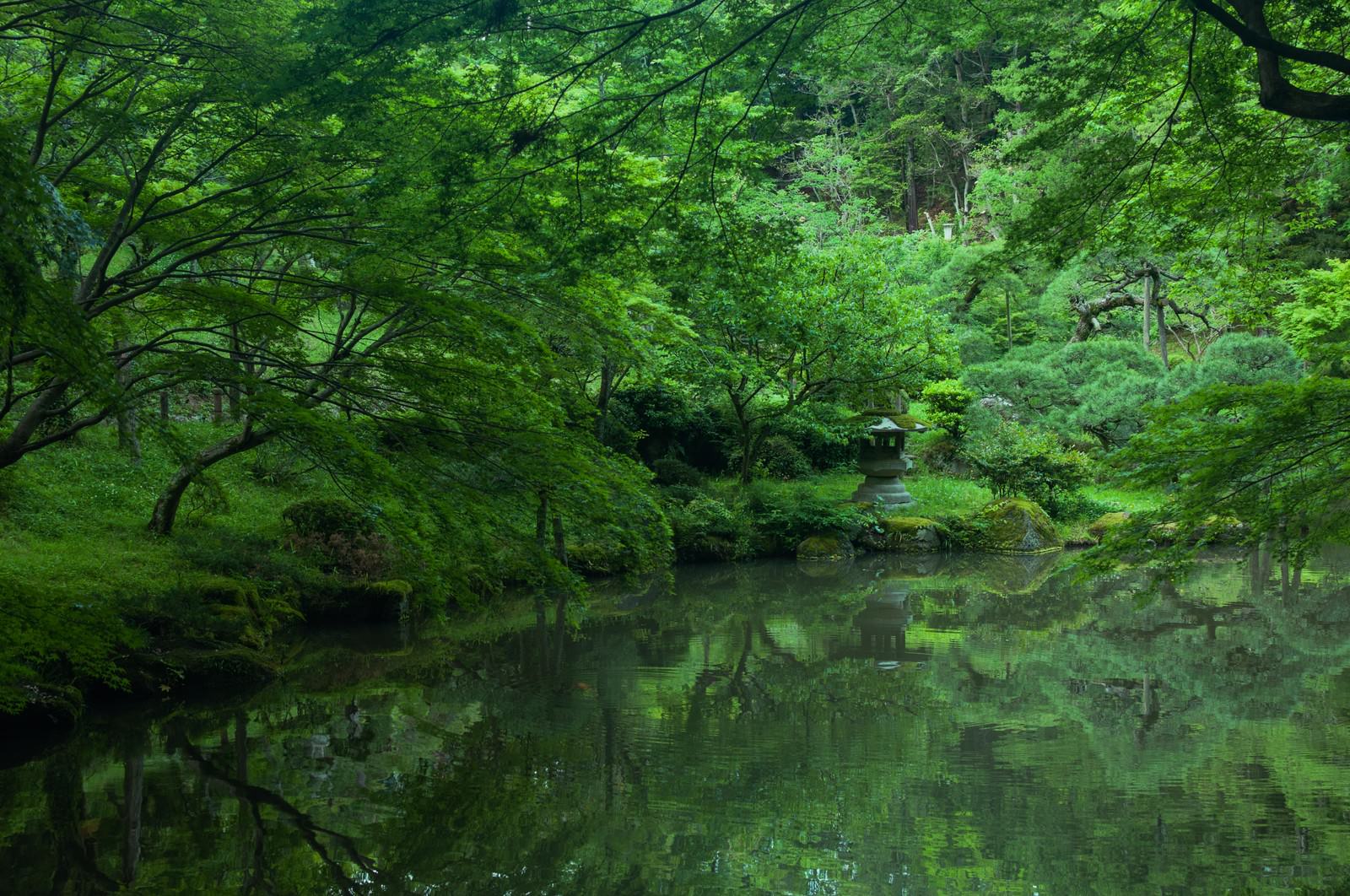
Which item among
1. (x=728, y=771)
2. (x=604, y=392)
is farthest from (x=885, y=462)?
(x=728, y=771)

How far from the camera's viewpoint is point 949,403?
19.1 metres

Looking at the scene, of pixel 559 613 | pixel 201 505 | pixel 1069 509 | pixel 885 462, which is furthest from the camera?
pixel 1069 509

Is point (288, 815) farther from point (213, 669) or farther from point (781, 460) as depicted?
point (781, 460)

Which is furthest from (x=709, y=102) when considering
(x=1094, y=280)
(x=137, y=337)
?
(x=1094, y=280)

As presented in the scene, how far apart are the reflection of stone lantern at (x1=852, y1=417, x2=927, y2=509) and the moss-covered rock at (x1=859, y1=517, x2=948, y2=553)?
70 centimetres

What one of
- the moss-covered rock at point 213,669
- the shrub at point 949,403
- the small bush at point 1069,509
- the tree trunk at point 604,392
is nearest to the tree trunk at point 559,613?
the moss-covered rock at point 213,669

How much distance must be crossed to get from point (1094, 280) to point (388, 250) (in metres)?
18.3

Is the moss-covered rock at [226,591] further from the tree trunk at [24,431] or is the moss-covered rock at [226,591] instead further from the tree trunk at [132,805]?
the tree trunk at [24,431]

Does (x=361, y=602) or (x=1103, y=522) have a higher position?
(x=1103, y=522)

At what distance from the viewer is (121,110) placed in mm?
5574

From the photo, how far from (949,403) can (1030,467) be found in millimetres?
3186

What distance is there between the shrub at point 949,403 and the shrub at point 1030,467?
7.29 feet

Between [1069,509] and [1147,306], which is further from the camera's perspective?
[1147,306]

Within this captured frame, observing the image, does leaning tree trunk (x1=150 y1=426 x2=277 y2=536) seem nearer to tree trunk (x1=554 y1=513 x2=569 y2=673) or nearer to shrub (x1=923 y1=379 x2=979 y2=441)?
tree trunk (x1=554 y1=513 x2=569 y2=673)
